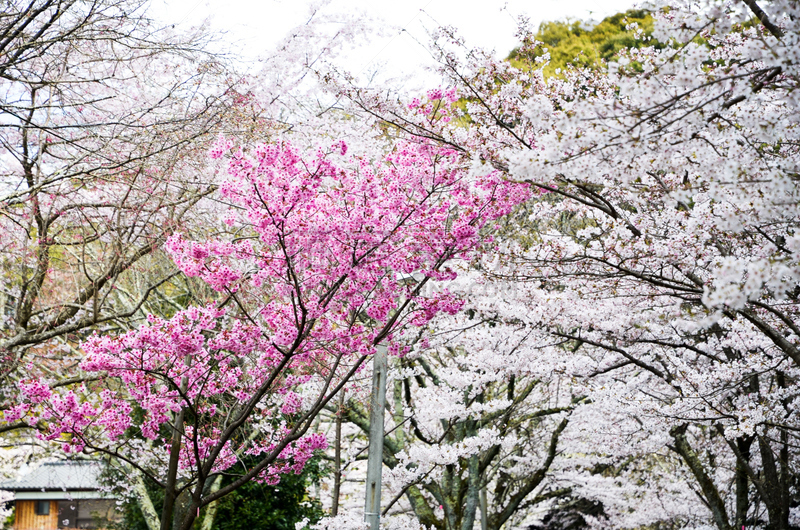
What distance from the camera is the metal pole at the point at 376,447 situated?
6.73 meters

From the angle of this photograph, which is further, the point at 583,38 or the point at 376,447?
the point at 583,38

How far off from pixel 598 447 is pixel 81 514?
24195mm

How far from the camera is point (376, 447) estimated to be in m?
6.98

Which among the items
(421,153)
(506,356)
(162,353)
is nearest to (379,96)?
(421,153)

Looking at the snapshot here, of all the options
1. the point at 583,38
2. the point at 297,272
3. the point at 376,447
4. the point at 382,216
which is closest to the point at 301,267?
the point at 297,272

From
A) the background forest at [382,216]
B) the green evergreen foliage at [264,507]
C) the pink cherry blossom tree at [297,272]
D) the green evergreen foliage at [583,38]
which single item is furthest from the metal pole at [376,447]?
the green evergreen foliage at [583,38]

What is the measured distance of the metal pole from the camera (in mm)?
6734

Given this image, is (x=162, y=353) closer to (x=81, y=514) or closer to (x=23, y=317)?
(x=23, y=317)

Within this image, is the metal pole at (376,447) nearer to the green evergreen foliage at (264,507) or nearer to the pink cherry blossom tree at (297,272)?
the pink cherry blossom tree at (297,272)

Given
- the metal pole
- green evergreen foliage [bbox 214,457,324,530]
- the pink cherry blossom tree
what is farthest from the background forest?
green evergreen foliage [bbox 214,457,324,530]

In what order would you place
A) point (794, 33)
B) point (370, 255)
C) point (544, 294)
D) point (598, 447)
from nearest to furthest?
point (794, 33) → point (370, 255) → point (544, 294) → point (598, 447)

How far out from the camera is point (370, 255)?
18.1ft

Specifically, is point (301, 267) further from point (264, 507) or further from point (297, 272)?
point (264, 507)

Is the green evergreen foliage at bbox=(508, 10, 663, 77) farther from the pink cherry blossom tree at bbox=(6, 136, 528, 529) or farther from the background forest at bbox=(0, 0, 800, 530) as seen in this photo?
the pink cherry blossom tree at bbox=(6, 136, 528, 529)
